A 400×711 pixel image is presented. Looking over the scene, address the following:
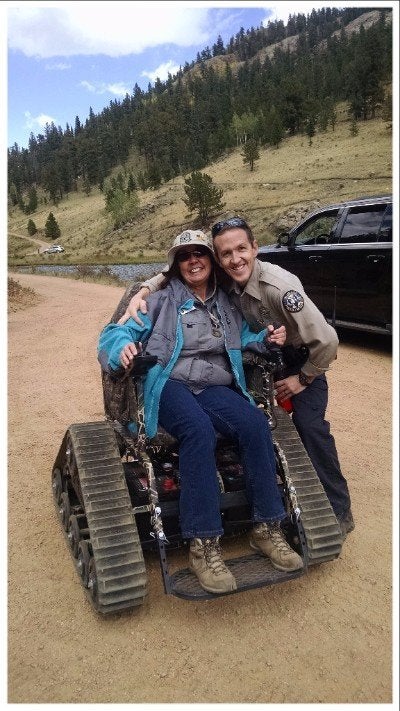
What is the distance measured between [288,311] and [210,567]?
57.5 inches

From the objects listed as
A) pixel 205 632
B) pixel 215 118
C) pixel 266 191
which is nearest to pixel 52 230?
pixel 215 118

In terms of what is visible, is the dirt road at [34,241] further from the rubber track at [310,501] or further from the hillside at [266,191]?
the rubber track at [310,501]

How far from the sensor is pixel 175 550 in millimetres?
3408

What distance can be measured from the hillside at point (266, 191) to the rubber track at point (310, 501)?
127 feet

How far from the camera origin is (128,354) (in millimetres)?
2871

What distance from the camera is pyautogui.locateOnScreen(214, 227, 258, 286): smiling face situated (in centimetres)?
327

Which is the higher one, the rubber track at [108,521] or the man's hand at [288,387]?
the man's hand at [288,387]

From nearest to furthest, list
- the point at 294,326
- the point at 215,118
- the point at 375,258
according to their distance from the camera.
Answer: the point at 294,326 → the point at 375,258 → the point at 215,118

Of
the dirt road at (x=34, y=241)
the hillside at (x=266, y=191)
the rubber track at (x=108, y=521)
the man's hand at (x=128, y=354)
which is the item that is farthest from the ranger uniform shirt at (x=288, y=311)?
the dirt road at (x=34, y=241)

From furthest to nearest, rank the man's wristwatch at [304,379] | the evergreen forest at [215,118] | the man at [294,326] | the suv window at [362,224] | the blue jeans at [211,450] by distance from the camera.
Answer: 1. the evergreen forest at [215,118]
2. the suv window at [362,224]
3. the man's wristwatch at [304,379]
4. the man at [294,326]
5. the blue jeans at [211,450]

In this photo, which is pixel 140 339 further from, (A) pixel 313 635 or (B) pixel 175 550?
(A) pixel 313 635

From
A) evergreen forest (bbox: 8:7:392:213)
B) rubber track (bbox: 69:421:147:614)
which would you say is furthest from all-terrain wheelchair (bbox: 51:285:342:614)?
evergreen forest (bbox: 8:7:392:213)

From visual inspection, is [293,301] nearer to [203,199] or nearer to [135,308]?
[135,308]

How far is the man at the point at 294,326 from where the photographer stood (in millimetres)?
3250
